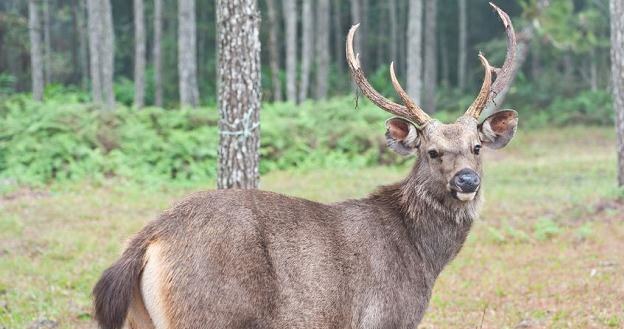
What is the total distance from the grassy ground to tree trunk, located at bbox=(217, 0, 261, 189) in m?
2.05

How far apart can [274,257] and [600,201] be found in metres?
9.31

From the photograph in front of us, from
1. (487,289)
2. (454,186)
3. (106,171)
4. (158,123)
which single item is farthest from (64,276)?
(158,123)

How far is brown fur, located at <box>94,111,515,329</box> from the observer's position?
4.80m

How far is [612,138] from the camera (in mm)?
28141

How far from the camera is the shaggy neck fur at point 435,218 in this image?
5.85 m

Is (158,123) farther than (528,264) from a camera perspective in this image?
Yes

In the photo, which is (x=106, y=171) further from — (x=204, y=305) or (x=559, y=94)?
(x=559, y=94)

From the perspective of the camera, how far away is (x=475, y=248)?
11156 millimetres

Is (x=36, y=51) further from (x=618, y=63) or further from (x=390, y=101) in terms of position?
(x=390, y=101)

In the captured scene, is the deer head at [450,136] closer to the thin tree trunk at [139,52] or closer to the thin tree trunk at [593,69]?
the thin tree trunk at [139,52]

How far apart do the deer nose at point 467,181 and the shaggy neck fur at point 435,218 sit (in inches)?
A: 8.7

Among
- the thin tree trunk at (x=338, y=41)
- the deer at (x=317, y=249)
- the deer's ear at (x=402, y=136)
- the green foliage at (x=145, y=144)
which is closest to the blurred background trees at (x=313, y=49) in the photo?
the thin tree trunk at (x=338, y=41)

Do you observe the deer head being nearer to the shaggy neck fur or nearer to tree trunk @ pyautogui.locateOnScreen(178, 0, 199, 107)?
the shaggy neck fur

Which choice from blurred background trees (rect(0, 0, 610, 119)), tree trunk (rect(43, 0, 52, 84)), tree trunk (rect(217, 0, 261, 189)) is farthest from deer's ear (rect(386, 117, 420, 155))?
tree trunk (rect(43, 0, 52, 84))
